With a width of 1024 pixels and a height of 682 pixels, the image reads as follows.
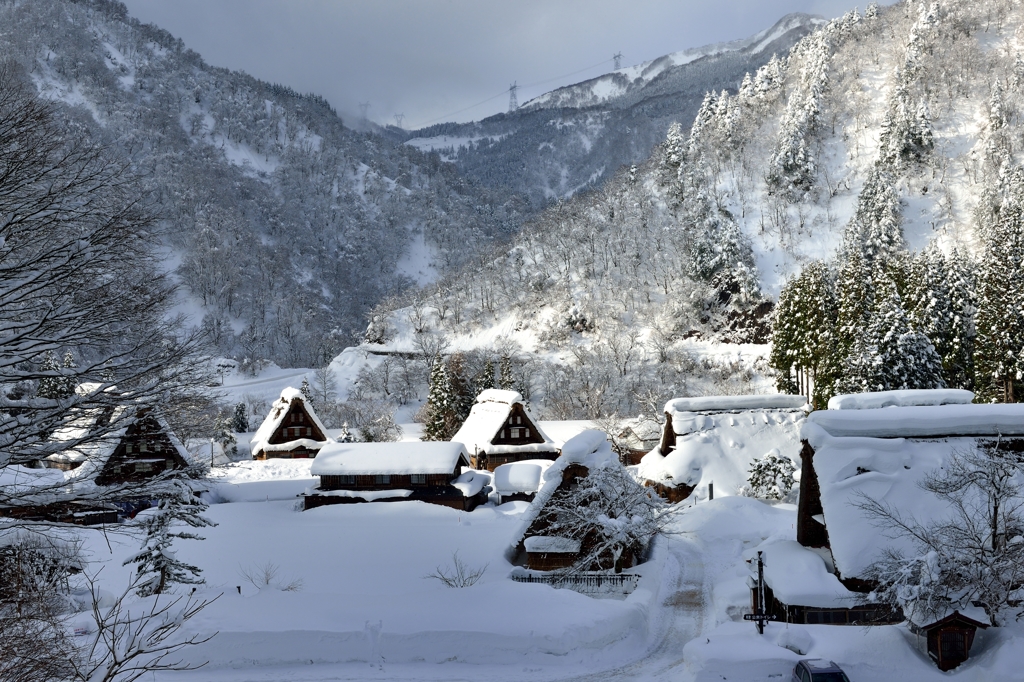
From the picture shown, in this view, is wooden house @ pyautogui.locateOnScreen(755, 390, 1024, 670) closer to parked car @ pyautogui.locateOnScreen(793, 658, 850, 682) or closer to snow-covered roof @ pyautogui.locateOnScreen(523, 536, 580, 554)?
parked car @ pyautogui.locateOnScreen(793, 658, 850, 682)

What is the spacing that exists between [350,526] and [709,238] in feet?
195

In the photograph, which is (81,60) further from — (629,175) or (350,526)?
(350,526)

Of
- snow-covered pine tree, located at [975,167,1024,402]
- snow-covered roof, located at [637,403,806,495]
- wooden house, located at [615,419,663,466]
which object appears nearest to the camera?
snow-covered roof, located at [637,403,806,495]

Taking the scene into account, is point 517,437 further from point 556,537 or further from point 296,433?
point 556,537

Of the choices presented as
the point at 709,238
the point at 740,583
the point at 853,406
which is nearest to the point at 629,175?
the point at 709,238

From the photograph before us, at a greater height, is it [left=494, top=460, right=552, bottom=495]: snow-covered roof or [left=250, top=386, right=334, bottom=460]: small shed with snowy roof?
[left=250, top=386, right=334, bottom=460]: small shed with snowy roof

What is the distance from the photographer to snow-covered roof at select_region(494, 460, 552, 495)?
117ft

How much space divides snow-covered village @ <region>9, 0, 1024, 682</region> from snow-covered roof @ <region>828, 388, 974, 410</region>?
0.15 meters

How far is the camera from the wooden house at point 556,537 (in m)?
22.0

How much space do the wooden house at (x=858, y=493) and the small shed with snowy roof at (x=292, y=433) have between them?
35407mm

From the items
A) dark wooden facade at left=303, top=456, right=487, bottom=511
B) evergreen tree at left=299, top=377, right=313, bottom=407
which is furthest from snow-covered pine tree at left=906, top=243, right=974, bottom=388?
evergreen tree at left=299, top=377, right=313, bottom=407

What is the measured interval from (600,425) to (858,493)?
1145 inches

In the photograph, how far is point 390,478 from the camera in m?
34.4

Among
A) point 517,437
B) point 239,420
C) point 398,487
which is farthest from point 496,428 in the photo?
point 239,420
